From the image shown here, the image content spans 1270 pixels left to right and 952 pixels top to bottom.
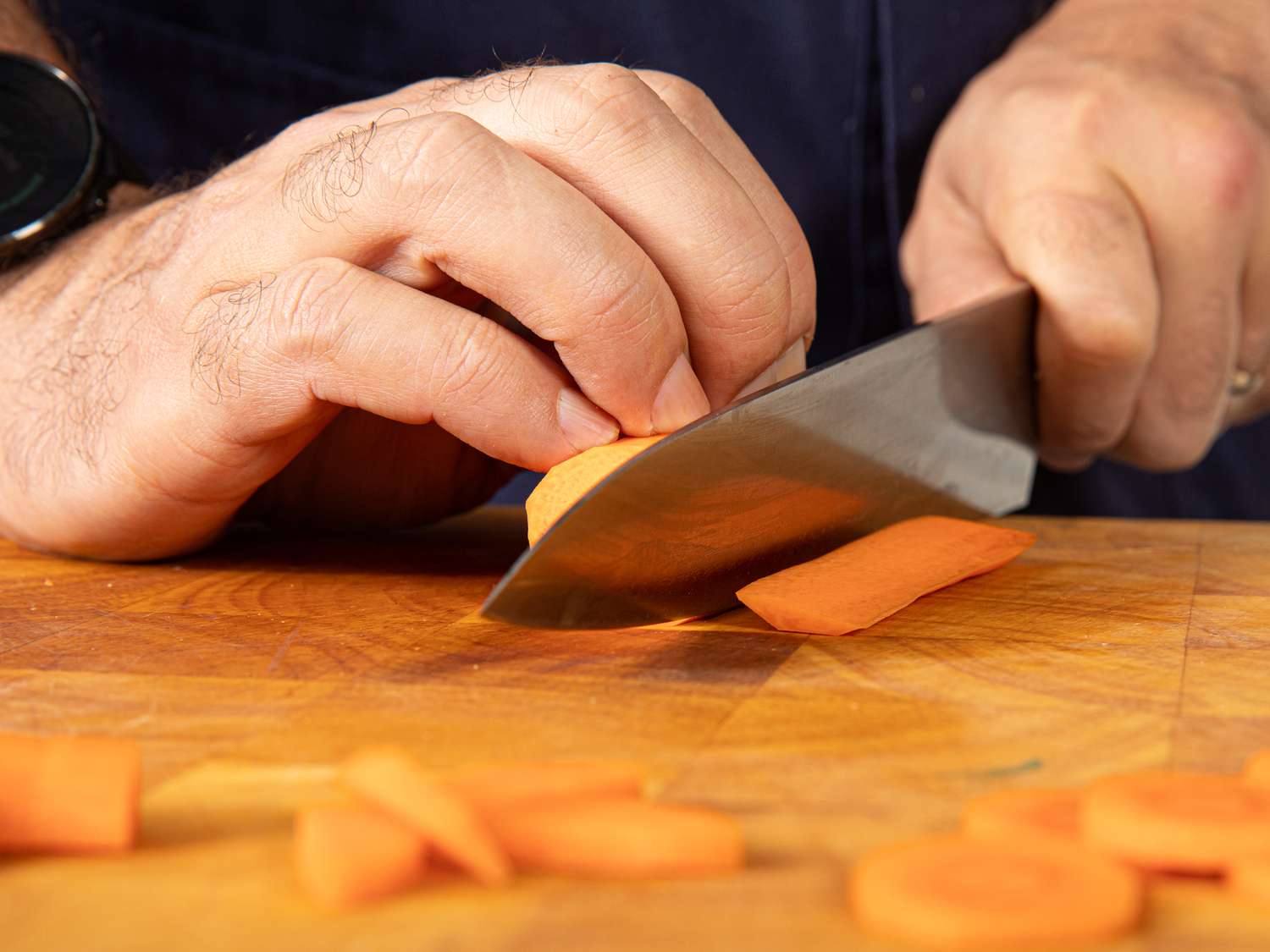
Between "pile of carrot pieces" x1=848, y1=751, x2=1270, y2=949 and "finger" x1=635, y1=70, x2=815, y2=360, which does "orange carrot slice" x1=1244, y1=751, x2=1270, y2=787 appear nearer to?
"pile of carrot pieces" x1=848, y1=751, x2=1270, y2=949

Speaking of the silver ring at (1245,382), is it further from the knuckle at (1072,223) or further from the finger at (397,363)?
the finger at (397,363)

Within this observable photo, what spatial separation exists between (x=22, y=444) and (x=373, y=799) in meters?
0.92

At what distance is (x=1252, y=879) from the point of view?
54cm

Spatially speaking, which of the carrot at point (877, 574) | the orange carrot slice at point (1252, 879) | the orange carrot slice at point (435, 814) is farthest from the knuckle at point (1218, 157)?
the orange carrot slice at point (435, 814)

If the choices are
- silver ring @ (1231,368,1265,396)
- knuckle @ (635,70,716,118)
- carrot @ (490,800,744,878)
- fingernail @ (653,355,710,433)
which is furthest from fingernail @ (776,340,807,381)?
silver ring @ (1231,368,1265,396)

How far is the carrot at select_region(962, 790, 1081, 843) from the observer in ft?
1.94

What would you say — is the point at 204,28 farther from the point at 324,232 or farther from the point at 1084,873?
the point at 1084,873

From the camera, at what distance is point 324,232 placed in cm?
108

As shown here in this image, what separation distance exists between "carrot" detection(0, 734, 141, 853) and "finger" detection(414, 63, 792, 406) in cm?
61

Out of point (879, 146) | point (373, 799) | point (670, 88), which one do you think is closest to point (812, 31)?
point (879, 146)

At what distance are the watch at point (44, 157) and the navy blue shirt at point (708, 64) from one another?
1.88 ft

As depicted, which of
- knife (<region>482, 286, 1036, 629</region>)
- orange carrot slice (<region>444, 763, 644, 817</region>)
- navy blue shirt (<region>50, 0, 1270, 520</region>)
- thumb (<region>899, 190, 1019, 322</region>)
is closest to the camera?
orange carrot slice (<region>444, 763, 644, 817</region>)

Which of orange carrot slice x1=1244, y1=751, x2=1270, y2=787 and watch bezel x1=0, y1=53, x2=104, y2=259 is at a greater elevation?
watch bezel x1=0, y1=53, x2=104, y2=259

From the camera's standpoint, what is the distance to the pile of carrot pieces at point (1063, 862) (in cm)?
51
